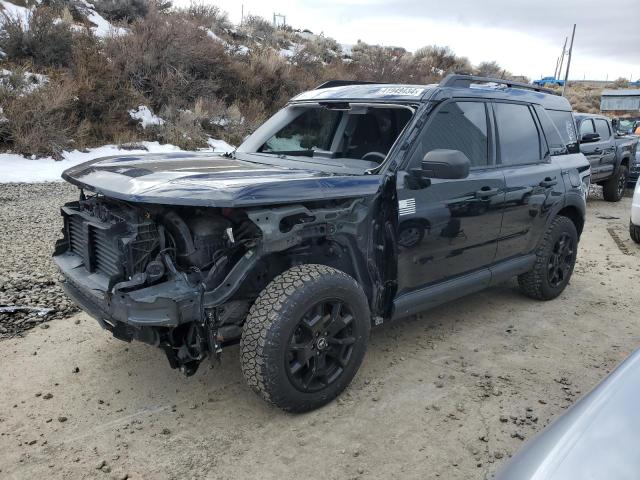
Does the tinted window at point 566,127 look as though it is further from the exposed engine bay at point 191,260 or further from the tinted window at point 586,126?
the tinted window at point 586,126

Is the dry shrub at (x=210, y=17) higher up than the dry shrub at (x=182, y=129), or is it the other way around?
the dry shrub at (x=210, y=17)

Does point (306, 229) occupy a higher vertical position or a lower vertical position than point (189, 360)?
higher

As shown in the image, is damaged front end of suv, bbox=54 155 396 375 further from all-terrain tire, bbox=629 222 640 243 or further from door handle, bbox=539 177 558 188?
all-terrain tire, bbox=629 222 640 243

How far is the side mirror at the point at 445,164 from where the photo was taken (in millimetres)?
3398

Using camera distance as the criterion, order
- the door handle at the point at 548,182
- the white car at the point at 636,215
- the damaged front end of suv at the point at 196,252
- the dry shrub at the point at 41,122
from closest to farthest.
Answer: the damaged front end of suv at the point at 196,252 < the door handle at the point at 548,182 < the white car at the point at 636,215 < the dry shrub at the point at 41,122

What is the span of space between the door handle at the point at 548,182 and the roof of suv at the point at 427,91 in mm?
717

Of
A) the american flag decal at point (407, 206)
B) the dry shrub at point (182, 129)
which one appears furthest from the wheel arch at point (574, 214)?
the dry shrub at point (182, 129)

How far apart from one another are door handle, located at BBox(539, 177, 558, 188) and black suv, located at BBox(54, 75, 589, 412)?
0.39 ft

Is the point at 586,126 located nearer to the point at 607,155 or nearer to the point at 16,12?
the point at 607,155

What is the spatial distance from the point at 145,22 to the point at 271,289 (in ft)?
50.1

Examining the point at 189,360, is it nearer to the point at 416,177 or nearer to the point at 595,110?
the point at 416,177

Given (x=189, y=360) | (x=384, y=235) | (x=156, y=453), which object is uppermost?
(x=384, y=235)

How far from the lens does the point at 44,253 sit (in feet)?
18.9

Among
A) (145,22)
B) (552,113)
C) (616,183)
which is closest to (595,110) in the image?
(616,183)
